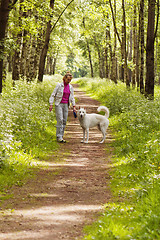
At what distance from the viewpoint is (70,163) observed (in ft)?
28.2

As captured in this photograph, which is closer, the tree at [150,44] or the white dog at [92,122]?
the white dog at [92,122]

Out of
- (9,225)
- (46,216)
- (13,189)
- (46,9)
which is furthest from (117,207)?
(46,9)

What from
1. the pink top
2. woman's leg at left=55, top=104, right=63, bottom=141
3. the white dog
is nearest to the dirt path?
woman's leg at left=55, top=104, right=63, bottom=141

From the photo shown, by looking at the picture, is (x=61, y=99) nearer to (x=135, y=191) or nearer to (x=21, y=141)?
(x=21, y=141)

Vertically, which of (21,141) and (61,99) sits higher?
(61,99)

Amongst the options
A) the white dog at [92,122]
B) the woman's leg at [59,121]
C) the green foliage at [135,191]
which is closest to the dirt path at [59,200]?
the green foliage at [135,191]

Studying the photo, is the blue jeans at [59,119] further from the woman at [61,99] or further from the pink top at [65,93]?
the pink top at [65,93]

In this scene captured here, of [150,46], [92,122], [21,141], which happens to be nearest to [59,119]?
[92,122]

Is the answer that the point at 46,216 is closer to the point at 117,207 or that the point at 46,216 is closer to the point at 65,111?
the point at 117,207

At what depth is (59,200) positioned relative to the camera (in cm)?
572

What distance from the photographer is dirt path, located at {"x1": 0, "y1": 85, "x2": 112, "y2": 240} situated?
4.38 metres

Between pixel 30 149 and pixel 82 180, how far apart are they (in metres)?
2.44

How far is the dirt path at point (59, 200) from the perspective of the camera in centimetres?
438

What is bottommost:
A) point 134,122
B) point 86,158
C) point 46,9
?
point 86,158
